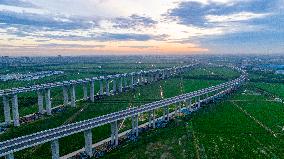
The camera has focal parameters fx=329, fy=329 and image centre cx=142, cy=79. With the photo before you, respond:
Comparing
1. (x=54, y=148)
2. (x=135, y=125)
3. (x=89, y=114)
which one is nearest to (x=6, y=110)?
(x=89, y=114)

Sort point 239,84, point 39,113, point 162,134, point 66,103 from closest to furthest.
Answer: point 162,134 < point 39,113 < point 66,103 < point 239,84

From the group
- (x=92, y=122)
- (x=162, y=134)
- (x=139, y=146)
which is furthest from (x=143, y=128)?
(x=92, y=122)

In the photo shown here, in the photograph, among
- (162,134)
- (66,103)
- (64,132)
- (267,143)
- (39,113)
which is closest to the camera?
(64,132)

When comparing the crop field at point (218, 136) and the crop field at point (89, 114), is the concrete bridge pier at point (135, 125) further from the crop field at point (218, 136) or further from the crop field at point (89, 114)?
the crop field at point (89, 114)

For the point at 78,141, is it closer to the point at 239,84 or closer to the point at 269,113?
the point at 269,113

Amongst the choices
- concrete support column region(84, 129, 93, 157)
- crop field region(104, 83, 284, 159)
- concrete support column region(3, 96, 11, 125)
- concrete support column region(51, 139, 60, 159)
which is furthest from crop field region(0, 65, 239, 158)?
crop field region(104, 83, 284, 159)

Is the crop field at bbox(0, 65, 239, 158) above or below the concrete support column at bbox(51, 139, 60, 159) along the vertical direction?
below

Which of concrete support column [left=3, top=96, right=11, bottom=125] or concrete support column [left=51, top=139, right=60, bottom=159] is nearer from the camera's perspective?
concrete support column [left=51, top=139, right=60, bottom=159]

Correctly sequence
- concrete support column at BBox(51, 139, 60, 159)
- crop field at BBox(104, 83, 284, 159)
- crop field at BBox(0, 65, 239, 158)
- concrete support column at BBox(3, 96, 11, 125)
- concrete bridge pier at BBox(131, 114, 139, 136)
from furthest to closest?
concrete support column at BBox(3, 96, 11, 125), concrete bridge pier at BBox(131, 114, 139, 136), crop field at BBox(0, 65, 239, 158), crop field at BBox(104, 83, 284, 159), concrete support column at BBox(51, 139, 60, 159)

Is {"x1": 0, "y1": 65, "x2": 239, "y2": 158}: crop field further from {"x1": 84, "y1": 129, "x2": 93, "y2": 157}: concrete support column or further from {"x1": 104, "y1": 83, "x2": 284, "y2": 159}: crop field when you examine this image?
{"x1": 104, "y1": 83, "x2": 284, "y2": 159}: crop field
